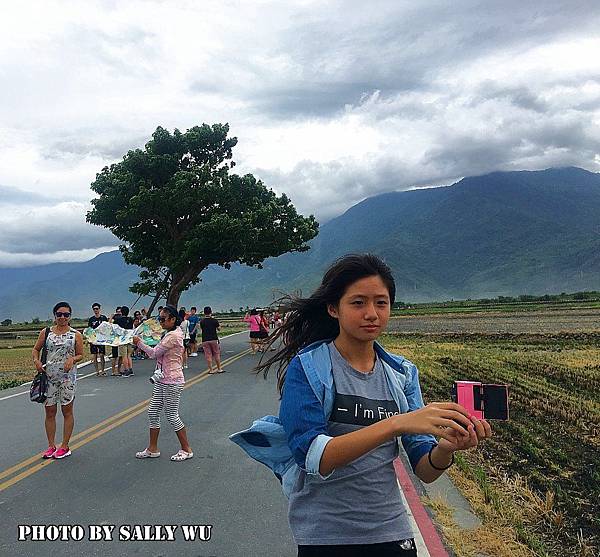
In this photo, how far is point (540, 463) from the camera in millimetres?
7480

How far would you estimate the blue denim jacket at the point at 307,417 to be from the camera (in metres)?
2.25

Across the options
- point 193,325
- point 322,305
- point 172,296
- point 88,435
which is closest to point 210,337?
point 193,325

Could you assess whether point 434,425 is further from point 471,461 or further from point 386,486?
point 471,461

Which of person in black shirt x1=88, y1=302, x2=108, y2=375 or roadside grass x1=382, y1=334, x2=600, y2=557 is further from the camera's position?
person in black shirt x1=88, y1=302, x2=108, y2=375

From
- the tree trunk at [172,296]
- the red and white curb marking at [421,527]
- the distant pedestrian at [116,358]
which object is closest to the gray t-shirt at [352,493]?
the red and white curb marking at [421,527]

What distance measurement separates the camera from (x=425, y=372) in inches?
674

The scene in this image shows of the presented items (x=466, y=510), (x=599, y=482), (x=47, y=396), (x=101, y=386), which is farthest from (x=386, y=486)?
(x=101, y=386)

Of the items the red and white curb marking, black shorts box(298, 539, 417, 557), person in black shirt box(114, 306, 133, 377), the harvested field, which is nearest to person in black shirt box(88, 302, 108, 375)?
person in black shirt box(114, 306, 133, 377)

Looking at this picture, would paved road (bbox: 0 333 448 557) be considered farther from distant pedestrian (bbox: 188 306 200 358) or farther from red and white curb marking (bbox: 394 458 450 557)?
distant pedestrian (bbox: 188 306 200 358)

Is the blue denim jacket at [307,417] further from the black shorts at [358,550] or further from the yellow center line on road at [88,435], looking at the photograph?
the yellow center line on road at [88,435]

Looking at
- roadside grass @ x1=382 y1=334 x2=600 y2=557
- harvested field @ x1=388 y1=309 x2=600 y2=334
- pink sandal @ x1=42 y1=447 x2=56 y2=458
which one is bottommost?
harvested field @ x1=388 y1=309 x2=600 y2=334

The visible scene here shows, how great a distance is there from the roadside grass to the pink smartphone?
8.99ft

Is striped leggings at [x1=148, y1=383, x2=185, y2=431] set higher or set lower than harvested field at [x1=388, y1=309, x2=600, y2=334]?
higher

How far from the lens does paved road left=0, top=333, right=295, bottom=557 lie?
16.5ft
